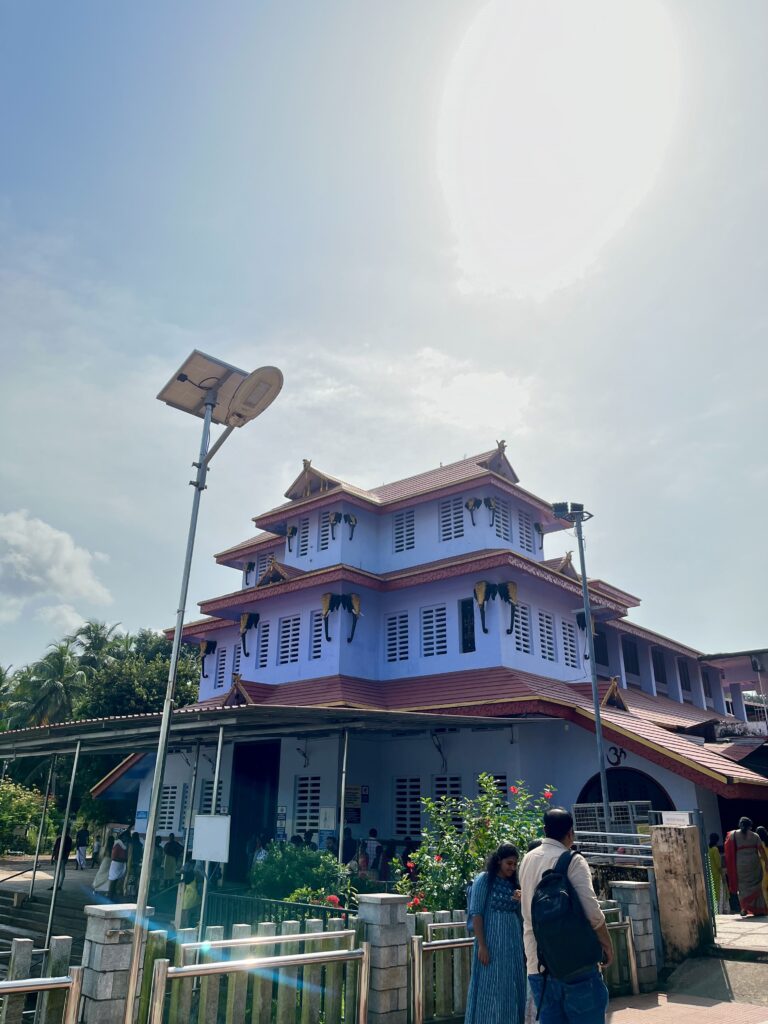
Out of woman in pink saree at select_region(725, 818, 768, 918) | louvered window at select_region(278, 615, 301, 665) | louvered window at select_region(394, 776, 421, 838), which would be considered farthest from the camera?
louvered window at select_region(278, 615, 301, 665)

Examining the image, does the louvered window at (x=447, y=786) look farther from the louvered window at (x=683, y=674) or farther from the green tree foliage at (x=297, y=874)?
the louvered window at (x=683, y=674)

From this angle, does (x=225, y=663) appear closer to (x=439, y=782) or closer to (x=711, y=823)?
(x=439, y=782)

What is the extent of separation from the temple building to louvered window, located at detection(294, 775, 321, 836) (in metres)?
0.05

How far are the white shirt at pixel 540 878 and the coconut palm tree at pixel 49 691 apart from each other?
42.8 metres

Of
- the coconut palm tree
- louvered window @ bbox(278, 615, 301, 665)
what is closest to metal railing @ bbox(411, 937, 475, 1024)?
louvered window @ bbox(278, 615, 301, 665)

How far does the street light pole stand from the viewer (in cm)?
539

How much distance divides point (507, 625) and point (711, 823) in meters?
6.77

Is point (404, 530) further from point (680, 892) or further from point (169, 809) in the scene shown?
point (680, 892)

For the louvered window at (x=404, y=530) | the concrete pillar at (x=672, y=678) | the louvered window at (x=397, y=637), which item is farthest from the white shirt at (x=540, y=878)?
the concrete pillar at (x=672, y=678)

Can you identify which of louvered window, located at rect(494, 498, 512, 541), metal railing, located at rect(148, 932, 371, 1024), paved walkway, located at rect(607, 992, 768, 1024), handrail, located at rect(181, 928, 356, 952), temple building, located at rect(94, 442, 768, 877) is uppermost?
louvered window, located at rect(494, 498, 512, 541)

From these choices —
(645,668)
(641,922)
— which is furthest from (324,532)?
(641,922)

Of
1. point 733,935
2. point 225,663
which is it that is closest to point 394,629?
point 225,663

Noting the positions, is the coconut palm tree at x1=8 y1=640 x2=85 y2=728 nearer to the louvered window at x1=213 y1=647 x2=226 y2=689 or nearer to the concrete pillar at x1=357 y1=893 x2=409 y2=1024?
the louvered window at x1=213 y1=647 x2=226 y2=689

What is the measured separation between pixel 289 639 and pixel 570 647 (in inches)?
337
